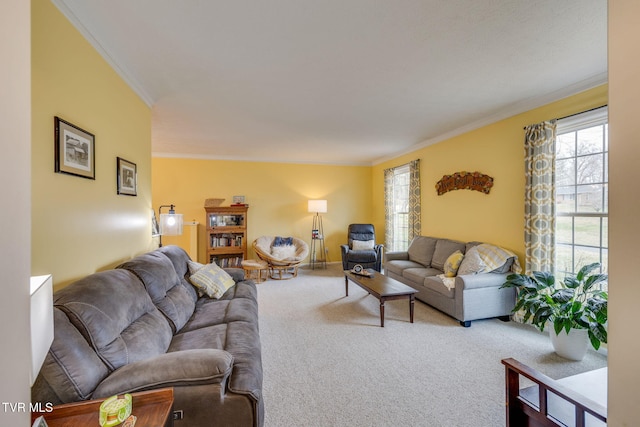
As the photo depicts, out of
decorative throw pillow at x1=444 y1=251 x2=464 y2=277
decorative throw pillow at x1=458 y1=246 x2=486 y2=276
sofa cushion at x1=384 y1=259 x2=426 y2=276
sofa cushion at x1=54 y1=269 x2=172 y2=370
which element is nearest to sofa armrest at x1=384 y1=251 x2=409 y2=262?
sofa cushion at x1=384 y1=259 x2=426 y2=276

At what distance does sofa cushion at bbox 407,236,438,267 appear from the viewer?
14.1ft

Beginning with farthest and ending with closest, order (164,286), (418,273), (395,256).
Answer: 1. (395,256)
2. (418,273)
3. (164,286)

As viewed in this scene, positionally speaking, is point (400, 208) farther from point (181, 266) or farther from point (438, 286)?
point (181, 266)

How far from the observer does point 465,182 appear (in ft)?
12.8

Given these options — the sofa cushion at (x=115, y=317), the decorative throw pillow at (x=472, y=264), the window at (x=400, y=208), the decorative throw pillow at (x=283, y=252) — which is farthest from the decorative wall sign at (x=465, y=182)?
the sofa cushion at (x=115, y=317)

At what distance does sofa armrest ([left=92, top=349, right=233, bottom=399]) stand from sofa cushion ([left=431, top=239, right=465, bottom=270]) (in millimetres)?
3486

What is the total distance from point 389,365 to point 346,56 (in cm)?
258

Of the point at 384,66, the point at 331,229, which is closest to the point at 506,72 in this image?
the point at 384,66

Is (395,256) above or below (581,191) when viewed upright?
below

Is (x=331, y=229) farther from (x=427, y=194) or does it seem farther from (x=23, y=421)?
(x=23, y=421)

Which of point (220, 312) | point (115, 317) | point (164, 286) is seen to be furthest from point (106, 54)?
point (220, 312)

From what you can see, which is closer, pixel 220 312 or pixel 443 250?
pixel 220 312

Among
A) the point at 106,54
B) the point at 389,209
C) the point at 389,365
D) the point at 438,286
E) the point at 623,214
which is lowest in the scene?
the point at 389,365

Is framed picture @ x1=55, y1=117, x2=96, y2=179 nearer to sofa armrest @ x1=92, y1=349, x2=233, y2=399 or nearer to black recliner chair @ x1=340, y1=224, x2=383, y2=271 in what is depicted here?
sofa armrest @ x1=92, y1=349, x2=233, y2=399
